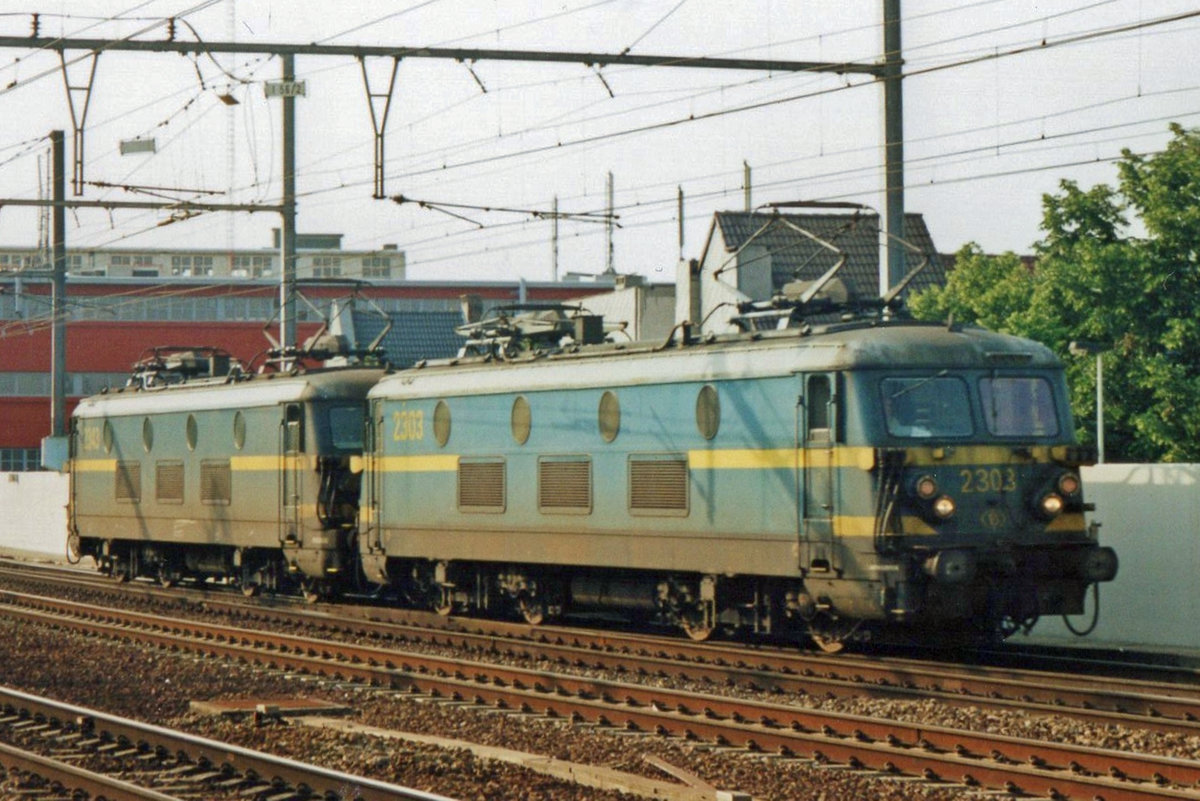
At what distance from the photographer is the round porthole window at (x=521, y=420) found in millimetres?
22047

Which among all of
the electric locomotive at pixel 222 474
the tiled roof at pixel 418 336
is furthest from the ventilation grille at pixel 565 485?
the tiled roof at pixel 418 336

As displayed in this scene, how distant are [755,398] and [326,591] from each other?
10.8 m

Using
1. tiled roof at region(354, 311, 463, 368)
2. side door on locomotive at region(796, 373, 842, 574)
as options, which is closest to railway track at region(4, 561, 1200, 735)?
side door on locomotive at region(796, 373, 842, 574)

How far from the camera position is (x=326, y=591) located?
27406 millimetres

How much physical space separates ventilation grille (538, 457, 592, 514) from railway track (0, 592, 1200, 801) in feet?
8.17

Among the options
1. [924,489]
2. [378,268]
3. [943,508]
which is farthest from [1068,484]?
[378,268]

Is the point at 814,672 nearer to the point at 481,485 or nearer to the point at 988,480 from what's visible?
the point at 988,480

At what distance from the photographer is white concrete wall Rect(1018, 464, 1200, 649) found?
19906mm

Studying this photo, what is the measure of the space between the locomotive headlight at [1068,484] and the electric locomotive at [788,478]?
0.02 meters

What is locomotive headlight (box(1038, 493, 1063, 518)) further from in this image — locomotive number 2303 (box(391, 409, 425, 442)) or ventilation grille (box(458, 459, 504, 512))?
locomotive number 2303 (box(391, 409, 425, 442))

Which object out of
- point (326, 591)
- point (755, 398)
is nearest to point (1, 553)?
point (326, 591)

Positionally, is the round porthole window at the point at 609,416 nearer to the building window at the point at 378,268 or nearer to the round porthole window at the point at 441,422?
the round porthole window at the point at 441,422

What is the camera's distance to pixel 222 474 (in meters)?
29.0

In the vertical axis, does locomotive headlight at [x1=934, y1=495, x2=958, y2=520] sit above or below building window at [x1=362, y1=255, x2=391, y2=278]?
below
